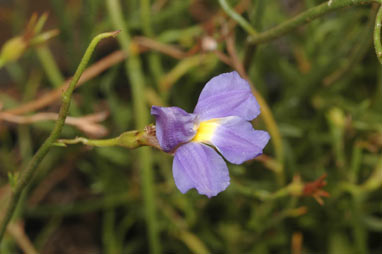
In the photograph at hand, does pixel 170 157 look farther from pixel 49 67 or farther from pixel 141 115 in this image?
pixel 49 67

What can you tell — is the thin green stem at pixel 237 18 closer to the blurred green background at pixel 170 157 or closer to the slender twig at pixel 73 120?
the blurred green background at pixel 170 157

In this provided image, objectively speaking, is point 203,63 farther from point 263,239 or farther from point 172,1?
point 263,239

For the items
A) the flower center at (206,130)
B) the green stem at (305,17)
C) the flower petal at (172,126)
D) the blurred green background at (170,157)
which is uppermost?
the green stem at (305,17)

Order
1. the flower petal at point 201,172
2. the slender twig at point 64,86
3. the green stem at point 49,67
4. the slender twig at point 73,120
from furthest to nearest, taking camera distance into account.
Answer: the green stem at point 49,67, the slender twig at point 64,86, the slender twig at point 73,120, the flower petal at point 201,172

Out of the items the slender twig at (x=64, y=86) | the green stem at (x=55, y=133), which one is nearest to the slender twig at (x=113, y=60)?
the slender twig at (x=64, y=86)

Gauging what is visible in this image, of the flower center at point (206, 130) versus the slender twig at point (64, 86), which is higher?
the slender twig at point (64, 86)

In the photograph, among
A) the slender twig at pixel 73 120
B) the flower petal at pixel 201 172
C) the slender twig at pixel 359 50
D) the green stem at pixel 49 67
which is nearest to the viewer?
the flower petal at pixel 201 172

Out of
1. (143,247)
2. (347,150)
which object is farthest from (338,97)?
(143,247)
